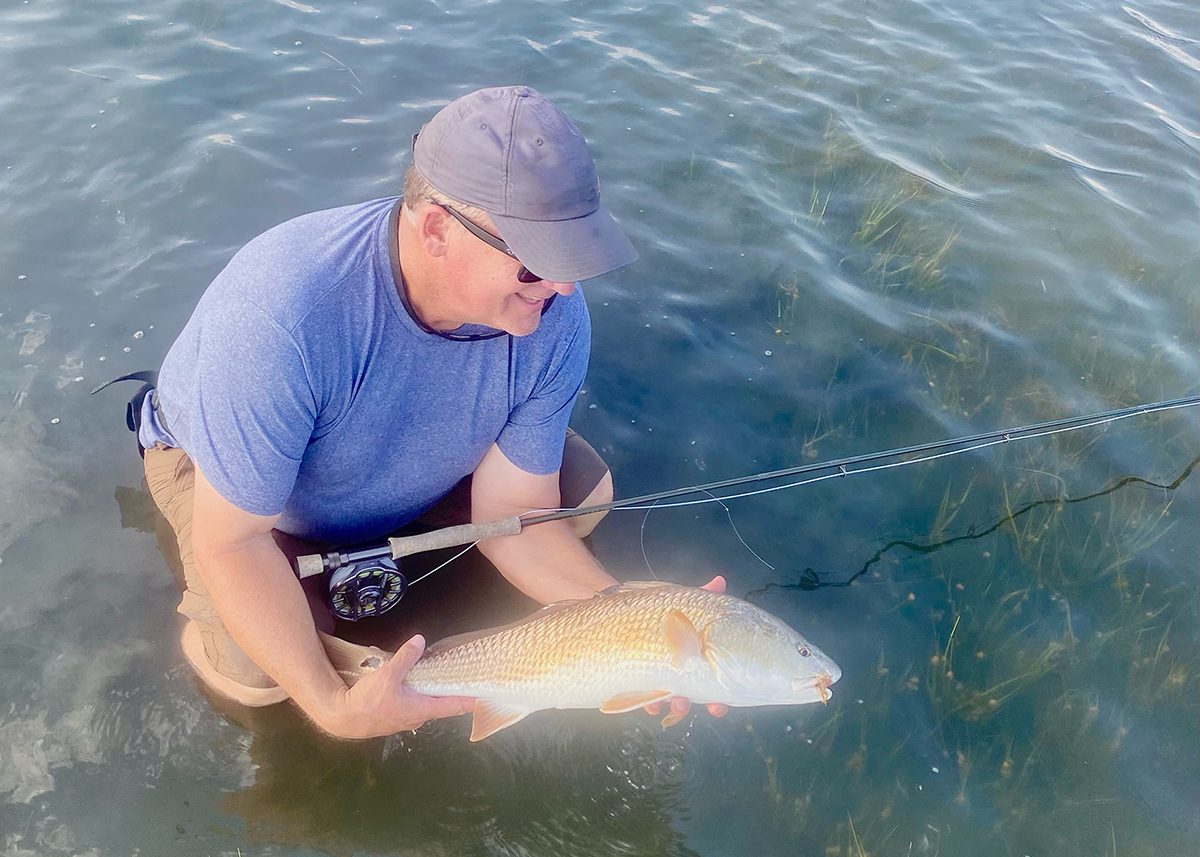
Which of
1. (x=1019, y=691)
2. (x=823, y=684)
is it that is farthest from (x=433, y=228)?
(x=1019, y=691)

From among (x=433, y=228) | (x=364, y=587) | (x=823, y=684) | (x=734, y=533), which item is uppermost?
(x=433, y=228)

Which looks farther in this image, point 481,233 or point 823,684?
point 823,684

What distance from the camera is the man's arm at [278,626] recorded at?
2.96 metres

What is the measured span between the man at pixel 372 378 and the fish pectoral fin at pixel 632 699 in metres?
0.63

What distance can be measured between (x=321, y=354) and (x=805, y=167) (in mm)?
5635

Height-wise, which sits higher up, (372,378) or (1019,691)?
(372,378)

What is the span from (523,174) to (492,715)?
6.62 ft

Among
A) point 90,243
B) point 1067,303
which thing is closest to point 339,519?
point 90,243

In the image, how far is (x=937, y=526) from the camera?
4.91 metres

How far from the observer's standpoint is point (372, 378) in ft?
10.1

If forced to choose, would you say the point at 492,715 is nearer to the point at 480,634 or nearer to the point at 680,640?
the point at 480,634

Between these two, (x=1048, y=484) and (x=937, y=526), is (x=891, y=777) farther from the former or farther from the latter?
(x=1048, y=484)

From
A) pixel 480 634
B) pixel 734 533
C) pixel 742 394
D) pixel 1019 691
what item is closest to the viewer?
pixel 480 634

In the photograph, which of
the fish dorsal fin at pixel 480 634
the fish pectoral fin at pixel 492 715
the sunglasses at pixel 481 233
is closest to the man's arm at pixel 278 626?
the fish dorsal fin at pixel 480 634
